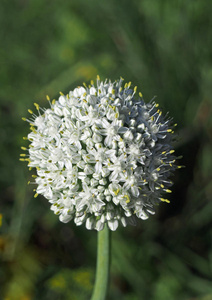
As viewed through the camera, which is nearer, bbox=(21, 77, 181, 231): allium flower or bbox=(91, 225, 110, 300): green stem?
bbox=(21, 77, 181, 231): allium flower

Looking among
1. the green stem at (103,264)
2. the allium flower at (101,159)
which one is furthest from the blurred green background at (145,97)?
the allium flower at (101,159)

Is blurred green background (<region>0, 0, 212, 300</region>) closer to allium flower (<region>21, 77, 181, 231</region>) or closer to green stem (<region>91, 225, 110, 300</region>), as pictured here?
green stem (<region>91, 225, 110, 300</region>)

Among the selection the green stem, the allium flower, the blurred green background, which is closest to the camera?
the allium flower

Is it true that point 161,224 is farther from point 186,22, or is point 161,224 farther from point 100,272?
point 186,22

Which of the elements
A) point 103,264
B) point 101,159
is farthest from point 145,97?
point 103,264

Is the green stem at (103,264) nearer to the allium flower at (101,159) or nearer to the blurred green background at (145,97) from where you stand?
the allium flower at (101,159)

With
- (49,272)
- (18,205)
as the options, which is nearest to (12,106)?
(18,205)

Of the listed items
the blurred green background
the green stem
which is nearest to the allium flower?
the green stem

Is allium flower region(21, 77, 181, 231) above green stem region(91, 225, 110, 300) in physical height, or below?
above
